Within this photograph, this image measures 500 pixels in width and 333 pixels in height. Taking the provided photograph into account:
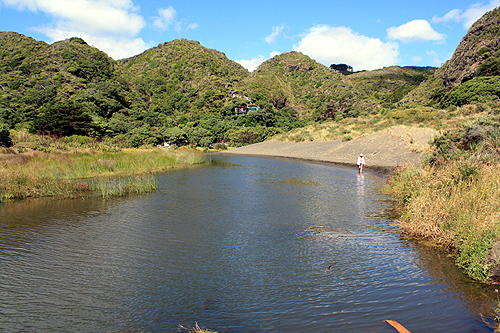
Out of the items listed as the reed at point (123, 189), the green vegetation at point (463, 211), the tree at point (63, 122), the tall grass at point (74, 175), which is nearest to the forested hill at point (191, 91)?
the tree at point (63, 122)

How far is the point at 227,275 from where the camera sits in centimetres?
685

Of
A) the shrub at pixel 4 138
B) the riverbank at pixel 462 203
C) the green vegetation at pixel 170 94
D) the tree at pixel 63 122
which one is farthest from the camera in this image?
the green vegetation at pixel 170 94

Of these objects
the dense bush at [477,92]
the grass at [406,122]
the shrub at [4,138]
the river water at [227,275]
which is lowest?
the river water at [227,275]

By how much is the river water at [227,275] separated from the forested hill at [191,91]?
4744cm

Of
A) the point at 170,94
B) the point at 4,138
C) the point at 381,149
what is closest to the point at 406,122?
the point at 381,149

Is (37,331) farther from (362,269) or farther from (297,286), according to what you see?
(362,269)

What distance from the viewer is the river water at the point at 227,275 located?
5.12m

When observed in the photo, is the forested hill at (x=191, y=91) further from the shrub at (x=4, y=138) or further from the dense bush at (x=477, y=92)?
the shrub at (x=4, y=138)

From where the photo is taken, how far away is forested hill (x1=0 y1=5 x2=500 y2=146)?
74688 mm

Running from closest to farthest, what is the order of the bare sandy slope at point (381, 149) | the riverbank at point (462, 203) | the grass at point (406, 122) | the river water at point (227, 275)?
the river water at point (227, 275) → the riverbank at point (462, 203) → the bare sandy slope at point (381, 149) → the grass at point (406, 122)

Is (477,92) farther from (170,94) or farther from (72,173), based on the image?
(170,94)

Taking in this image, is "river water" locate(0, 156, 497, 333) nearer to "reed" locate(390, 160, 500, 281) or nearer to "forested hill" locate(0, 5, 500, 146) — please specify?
"reed" locate(390, 160, 500, 281)

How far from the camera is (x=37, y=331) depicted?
4914 millimetres

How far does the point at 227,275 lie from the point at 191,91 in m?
145
